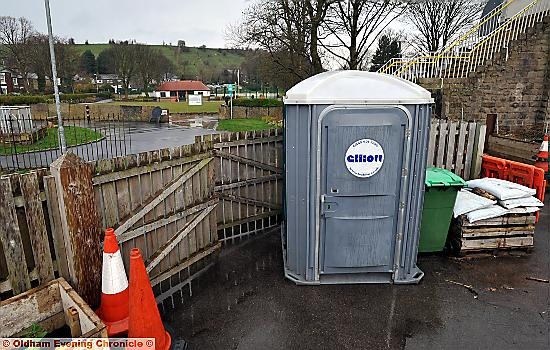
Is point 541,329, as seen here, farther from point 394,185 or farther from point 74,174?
point 74,174

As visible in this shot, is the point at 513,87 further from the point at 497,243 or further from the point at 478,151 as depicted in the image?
the point at 497,243

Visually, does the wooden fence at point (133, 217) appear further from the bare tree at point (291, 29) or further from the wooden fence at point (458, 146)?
the bare tree at point (291, 29)

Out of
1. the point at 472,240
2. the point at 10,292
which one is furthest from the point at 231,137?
the point at 472,240

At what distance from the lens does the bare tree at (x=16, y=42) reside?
45312 mm

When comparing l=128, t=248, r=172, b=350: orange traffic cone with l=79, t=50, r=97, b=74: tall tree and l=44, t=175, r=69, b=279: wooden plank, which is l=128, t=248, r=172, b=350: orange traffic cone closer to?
l=44, t=175, r=69, b=279: wooden plank

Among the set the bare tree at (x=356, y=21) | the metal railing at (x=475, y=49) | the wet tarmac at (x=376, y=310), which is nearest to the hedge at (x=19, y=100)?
the bare tree at (x=356, y=21)

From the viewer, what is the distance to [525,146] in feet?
26.0

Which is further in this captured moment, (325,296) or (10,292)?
(325,296)

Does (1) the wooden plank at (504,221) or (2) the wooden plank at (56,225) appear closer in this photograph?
(2) the wooden plank at (56,225)

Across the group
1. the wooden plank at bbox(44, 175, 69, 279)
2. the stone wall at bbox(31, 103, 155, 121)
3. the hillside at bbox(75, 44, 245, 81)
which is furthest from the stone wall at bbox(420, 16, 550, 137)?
the hillside at bbox(75, 44, 245, 81)

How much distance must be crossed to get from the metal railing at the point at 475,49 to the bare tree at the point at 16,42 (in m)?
47.6

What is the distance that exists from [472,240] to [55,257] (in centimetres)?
509

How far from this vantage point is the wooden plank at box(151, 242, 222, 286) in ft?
13.7

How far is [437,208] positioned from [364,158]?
172cm
